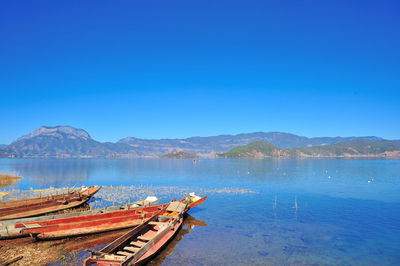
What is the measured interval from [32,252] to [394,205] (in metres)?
37.9

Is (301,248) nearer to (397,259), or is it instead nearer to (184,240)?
(397,259)

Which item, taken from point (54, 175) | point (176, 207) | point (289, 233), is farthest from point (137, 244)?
point (54, 175)

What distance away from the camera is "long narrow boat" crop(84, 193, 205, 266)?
11922mm

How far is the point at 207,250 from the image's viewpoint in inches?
684

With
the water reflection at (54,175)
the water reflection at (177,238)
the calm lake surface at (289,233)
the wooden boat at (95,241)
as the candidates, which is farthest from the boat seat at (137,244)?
the water reflection at (54,175)

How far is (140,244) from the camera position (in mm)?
15117

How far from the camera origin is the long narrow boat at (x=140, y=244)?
11.9 m

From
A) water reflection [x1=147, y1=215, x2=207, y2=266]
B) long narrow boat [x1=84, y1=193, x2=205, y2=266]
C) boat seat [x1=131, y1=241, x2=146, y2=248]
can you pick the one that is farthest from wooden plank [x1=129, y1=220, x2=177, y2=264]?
water reflection [x1=147, y1=215, x2=207, y2=266]

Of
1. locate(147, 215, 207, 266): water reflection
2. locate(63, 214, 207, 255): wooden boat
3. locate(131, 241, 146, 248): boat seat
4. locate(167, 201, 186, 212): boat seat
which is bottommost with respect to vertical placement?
locate(147, 215, 207, 266): water reflection

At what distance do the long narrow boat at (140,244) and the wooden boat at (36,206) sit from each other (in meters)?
11.0

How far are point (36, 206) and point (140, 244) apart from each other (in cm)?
1512

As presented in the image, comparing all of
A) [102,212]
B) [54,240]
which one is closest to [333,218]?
[102,212]

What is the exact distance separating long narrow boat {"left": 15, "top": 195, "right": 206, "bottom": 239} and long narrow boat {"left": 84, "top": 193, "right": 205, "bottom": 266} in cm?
222

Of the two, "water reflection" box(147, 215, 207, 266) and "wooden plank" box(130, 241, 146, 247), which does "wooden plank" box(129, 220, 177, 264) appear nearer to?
"wooden plank" box(130, 241, 146, 247)
